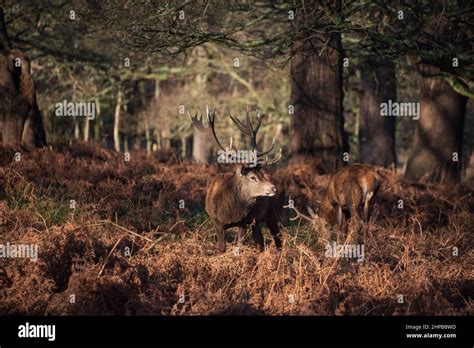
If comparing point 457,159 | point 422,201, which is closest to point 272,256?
point 422,201

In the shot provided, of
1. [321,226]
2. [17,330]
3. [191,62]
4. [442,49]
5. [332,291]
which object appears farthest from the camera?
[191,62]

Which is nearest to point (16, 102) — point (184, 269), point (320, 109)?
point (320, 109)

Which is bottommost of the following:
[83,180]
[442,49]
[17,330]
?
[17,330]

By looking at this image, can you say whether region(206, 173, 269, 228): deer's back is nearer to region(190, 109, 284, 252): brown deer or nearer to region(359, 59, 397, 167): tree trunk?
region(190, 109, 284, 252): brown deer

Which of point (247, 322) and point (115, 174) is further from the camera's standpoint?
point (115, 174)

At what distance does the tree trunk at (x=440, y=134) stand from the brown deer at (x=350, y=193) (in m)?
5.33

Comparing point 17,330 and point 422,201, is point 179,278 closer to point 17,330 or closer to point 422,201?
point 17,330

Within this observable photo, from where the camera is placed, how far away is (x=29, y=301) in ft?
27.7

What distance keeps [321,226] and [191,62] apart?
19.6 meters

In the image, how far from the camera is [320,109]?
1700 cm

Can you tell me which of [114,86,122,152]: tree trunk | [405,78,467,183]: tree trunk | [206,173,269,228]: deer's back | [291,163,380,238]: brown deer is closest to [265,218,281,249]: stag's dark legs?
[206,173,269,228]: deer's back

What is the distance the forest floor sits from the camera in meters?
8.46

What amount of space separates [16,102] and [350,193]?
21.6 feet

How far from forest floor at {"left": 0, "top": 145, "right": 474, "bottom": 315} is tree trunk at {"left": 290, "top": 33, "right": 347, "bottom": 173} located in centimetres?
358
